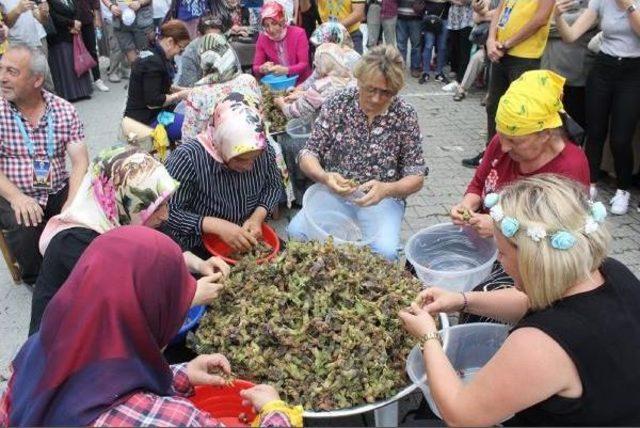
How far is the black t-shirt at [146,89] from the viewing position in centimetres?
501

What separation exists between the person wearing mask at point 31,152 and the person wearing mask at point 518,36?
11.7 ft

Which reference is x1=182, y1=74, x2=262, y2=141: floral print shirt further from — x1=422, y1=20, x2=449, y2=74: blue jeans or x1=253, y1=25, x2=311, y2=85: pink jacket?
x1=422, y1=20, x2=449, y2=74: blue jeans

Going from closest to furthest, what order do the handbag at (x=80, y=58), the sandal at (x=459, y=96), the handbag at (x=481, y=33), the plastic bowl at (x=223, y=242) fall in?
the plastic bowl at (x=223, y=242) < the handbag at (x=481, y=33) < the handbag at (x=80, y=58) < the sandal at (x=459, y=96)

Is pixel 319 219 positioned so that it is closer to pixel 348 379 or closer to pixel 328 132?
pixel 328 132

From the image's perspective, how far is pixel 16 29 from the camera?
21.1 feet

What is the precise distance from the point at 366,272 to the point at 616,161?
328 centimetres

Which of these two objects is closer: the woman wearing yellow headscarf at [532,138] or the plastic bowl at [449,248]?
the woman wearing yellow headscarf at [532,138]

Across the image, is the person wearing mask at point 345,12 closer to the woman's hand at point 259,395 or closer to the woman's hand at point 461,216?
the woman's hand at point 461,216

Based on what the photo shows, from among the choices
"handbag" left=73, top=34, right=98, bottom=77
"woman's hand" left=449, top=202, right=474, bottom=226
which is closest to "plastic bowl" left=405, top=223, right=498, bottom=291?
"woman's hand" left=449, top=202, right=474, bottom=226

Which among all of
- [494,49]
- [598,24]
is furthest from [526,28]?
[598,24]

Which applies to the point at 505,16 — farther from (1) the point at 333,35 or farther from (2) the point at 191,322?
(2) the point at 191,322

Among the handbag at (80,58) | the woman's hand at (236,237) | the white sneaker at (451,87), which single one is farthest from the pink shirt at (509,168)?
the handbag at (80,58)

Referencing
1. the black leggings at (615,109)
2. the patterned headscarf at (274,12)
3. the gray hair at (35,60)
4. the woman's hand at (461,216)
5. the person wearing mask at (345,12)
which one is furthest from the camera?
the person wearing mask at (345,12)

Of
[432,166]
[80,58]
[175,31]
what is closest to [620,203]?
[432,166]
